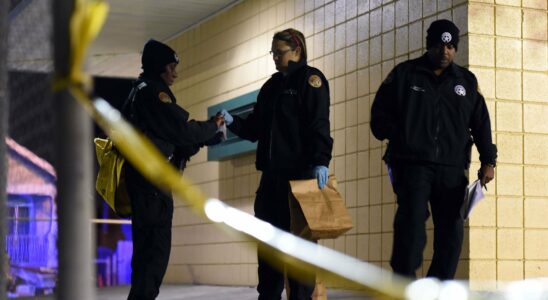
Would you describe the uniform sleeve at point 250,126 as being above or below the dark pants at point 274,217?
above

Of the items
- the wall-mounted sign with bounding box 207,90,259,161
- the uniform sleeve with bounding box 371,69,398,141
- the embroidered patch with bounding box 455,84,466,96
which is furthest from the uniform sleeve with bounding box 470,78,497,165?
the wall-mounted sign with bounding box 207,90,259,161

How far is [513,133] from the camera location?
765cm

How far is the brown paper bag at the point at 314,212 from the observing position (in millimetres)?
5570

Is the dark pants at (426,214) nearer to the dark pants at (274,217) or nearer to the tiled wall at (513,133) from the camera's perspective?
the dark pants at (274,217)

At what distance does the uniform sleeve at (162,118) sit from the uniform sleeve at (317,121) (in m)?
0.67

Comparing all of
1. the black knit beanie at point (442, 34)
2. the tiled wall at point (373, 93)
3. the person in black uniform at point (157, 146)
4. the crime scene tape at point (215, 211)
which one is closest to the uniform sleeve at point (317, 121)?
the person in black uniform at point (157, 146)

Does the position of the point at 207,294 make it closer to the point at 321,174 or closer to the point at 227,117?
Result: the point at 227,117

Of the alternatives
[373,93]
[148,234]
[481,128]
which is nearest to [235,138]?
[373,93]

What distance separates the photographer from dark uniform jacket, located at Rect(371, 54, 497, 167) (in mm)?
5867

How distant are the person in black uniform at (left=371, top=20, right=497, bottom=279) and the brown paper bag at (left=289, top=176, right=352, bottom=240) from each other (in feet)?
1.40

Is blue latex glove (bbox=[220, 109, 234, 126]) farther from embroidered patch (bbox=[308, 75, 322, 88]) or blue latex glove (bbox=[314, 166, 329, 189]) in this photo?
blue latex glove (bbox=[314, 166, 329, 189])

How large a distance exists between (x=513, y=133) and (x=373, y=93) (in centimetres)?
148

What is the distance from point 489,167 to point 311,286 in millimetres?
1327

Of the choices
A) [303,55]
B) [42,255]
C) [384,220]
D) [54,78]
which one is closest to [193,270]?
[42,255]
